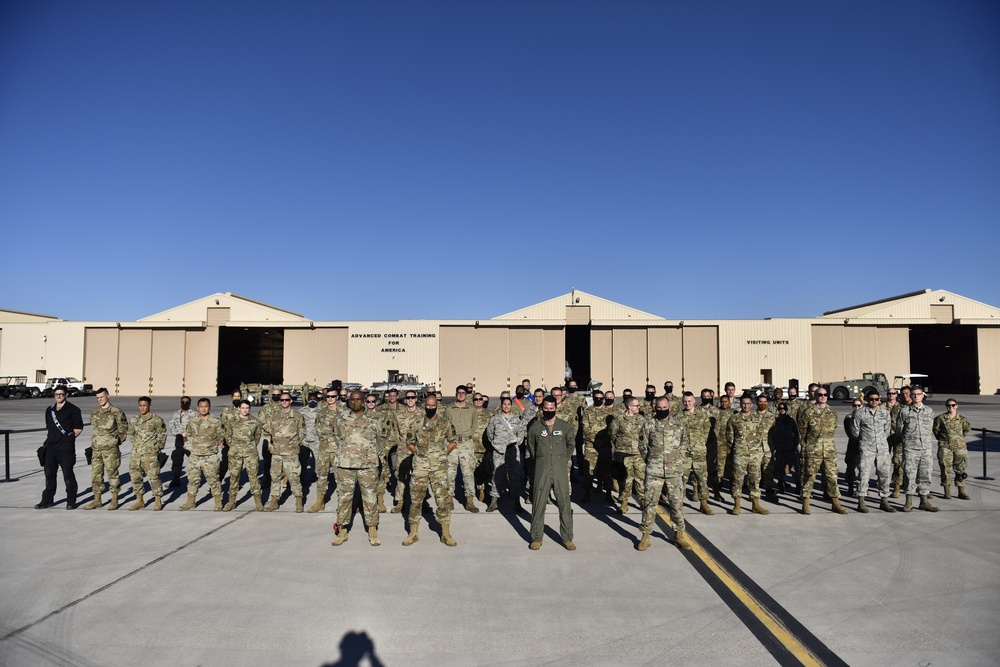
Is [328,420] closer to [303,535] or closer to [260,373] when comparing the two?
[303,535]

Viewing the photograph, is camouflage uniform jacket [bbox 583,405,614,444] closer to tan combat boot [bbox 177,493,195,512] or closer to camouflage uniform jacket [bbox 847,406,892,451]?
camouflage uniform jacket [bbox 847,406,892,451]

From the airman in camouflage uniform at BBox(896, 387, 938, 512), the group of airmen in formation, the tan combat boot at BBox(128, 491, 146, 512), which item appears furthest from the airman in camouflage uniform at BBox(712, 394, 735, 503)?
the tan combat boot at BBox(128, 491, 146, 512)

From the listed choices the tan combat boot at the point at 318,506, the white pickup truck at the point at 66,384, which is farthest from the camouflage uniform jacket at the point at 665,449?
the white pickup truck at the point at 66,384

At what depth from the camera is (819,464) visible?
24.9 feet

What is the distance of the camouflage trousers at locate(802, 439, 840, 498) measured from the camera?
7551mm

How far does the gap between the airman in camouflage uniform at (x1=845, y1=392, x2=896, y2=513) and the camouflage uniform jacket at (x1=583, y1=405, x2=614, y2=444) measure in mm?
3470

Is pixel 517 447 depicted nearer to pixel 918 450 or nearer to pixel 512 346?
A: pixel 918 450

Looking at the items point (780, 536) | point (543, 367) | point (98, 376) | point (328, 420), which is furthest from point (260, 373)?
point (780, 536)

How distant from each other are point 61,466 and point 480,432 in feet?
19.4

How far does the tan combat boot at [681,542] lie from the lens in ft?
19.9

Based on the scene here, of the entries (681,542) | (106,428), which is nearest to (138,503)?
(106,428)

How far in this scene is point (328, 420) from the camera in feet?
27.3

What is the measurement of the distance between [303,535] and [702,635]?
4540 millimetres

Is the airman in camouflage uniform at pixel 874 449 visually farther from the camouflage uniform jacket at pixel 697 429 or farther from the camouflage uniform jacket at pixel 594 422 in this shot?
the camouflage uniform jacket at pixel 594 422
